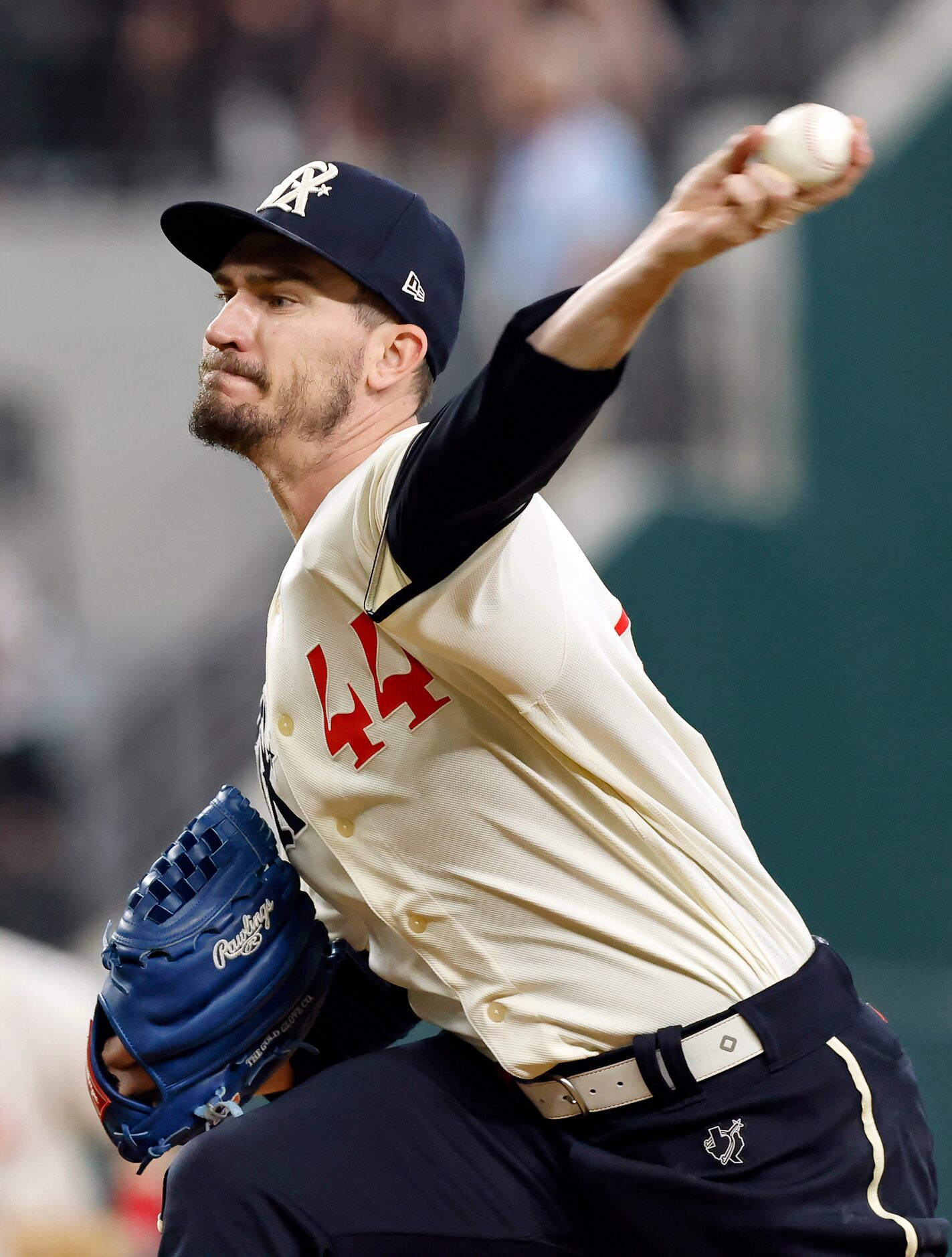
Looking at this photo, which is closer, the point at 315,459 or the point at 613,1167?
the point at 613,1167

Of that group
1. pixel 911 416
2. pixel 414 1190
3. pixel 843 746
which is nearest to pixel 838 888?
pixel 843 746

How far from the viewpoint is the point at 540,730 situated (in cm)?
225

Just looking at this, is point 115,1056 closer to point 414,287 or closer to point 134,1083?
point 134,1083

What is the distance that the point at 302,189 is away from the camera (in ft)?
8.39

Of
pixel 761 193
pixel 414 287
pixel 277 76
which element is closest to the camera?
pixel 761 193

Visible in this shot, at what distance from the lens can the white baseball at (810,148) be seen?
1.80m

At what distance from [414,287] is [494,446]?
81 centimetres

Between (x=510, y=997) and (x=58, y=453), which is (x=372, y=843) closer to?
(x=510, y=997)

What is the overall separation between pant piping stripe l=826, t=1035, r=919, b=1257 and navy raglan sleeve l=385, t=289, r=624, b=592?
0.90 meters

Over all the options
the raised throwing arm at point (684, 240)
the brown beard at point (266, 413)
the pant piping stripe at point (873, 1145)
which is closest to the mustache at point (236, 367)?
the brown beard at point (266, 413)

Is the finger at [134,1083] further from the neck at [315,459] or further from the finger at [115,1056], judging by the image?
the neck at [315,459]

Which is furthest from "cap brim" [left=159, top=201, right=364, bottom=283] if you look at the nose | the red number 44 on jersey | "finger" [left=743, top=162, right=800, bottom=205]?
"finger" [left=743, top=162, right=800, bottom=205]

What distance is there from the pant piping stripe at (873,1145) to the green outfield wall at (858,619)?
3264 millimetres

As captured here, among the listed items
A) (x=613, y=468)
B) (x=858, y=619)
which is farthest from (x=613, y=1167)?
(x=613, y=468)
